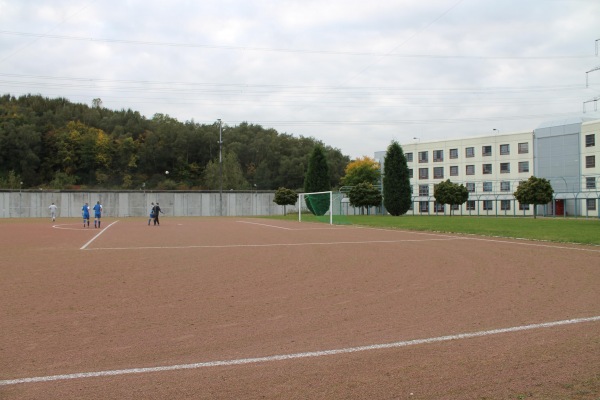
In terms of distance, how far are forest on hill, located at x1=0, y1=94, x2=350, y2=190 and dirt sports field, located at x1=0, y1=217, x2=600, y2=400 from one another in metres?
73.0

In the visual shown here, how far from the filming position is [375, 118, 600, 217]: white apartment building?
5881 cm

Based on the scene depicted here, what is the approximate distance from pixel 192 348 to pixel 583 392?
12.9ft

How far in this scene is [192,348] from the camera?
6.00 meters

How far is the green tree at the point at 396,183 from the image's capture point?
178 feet

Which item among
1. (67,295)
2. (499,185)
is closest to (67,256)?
(67,295)

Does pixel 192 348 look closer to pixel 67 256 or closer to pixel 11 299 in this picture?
pixel 11 299

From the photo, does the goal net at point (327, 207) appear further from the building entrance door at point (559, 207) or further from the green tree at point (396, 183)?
the building entrance door at point (559, 207)

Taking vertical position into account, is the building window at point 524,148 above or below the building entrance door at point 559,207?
above

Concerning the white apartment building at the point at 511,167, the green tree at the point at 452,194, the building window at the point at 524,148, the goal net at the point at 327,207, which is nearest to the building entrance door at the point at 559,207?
the white apartment building at the point at 511,167

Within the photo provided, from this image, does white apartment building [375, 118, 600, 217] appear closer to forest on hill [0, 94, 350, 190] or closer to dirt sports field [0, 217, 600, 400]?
forest on hill [0, 94, 350, 190]

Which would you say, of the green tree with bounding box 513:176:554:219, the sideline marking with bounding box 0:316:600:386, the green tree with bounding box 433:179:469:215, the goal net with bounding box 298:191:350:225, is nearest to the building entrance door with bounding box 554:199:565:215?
the green tree with bounding box 433:179:469:215

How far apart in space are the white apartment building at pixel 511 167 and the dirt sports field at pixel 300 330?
4907 cm

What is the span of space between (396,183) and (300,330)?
160 ft

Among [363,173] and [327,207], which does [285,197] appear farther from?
[363,173]
